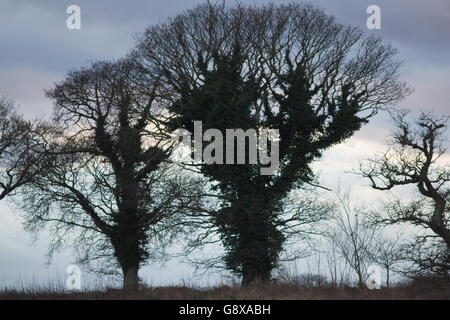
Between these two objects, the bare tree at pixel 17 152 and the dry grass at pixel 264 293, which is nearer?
the dry grass at pixel 264 293

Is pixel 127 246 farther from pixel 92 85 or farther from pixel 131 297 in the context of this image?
pixel 131 297

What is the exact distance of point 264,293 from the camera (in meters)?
13.8

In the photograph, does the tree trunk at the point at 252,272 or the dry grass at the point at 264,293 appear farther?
the tree trunk at the point at 252,272

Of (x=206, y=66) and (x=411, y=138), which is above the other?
(x=206, y=66)

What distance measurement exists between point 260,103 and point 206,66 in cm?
324

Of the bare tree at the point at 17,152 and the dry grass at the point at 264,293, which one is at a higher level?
the bare tree at the point at 17,152

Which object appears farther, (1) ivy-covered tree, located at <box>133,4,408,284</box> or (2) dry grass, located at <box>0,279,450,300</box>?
(1) ivy-covered tree, located at <box>133,4,408,284</box>

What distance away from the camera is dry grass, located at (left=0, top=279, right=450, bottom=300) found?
1345cm

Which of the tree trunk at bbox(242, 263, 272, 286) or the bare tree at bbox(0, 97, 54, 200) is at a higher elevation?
the bare tree at bbox(0, 97, 54, 200)

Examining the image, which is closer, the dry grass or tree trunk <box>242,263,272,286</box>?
the dry grass

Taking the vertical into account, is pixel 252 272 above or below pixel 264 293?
above

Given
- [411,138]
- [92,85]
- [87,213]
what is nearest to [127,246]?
[87,213]

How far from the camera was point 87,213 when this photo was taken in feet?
90.8

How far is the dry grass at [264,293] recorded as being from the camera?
1345 cm
